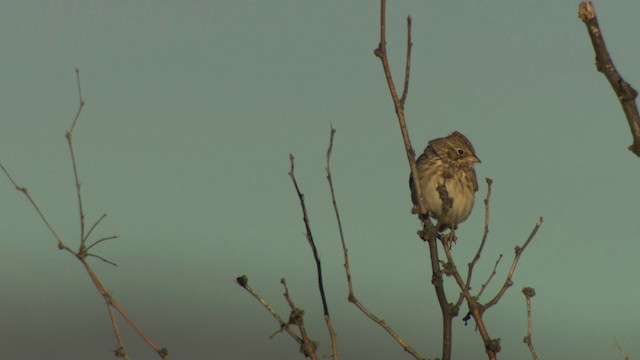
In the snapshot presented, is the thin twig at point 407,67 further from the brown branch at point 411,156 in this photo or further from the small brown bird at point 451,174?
the small brown bird at point 451,174

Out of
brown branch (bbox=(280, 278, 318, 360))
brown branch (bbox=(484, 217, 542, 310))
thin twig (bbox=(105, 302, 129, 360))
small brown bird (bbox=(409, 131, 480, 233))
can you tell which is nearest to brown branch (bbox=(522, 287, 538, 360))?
→ brown branch (bbox=(484, 217, 542, 310))

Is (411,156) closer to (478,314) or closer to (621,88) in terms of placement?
(478,314)

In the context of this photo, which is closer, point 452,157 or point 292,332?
point 292,332

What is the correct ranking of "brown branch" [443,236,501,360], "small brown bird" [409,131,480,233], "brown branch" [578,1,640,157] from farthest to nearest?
"small brown bird" [409,131,480,233] → "brown branch" [443,236,501,360] → "brown branch" [578,1,640,157]

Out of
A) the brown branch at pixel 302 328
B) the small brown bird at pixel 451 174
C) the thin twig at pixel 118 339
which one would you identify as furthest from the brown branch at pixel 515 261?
the small brown bird at pixel 451 174

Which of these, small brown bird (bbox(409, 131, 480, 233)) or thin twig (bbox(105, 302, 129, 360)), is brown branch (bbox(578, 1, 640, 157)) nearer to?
thin twig (bbox(105, 302, 129, 360))

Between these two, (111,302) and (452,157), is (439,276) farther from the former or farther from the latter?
(452,157)

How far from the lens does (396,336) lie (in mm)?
4805

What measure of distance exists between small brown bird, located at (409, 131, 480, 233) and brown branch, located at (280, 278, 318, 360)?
6.76 metres

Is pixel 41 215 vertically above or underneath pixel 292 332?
above

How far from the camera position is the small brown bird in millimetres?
11891

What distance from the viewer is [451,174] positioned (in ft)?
40.2

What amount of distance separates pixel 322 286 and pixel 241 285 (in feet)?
1.30

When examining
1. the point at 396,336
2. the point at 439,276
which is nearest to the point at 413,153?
the point at 439,276
